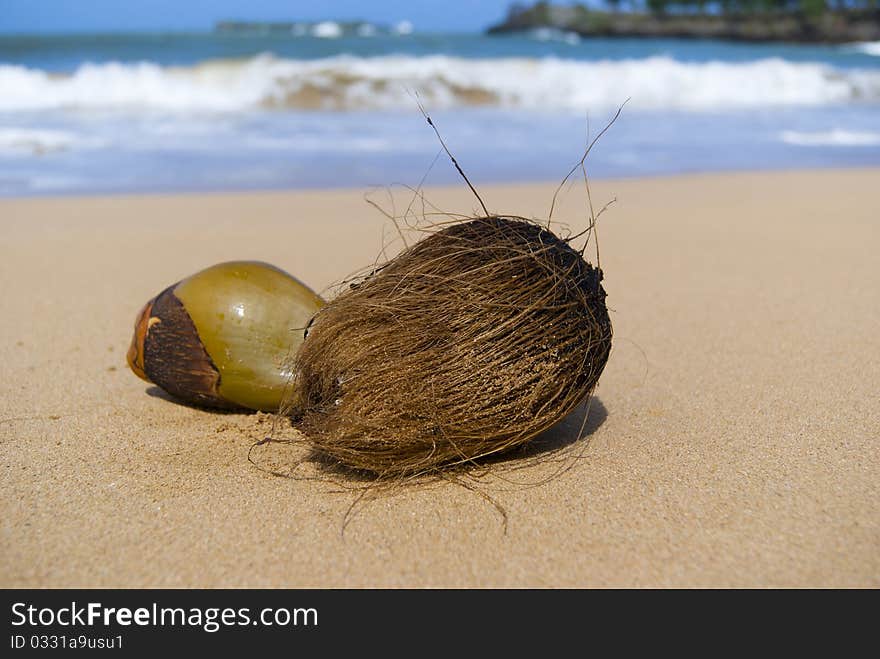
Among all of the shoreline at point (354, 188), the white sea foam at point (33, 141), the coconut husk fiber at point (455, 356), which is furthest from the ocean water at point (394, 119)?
the coconut husk fiber at point (455, 356)

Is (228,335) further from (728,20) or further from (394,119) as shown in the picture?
(728,20)

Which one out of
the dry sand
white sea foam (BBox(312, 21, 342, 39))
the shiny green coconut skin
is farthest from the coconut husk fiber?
white sea foam (BBox(312, 21, 342, 39))

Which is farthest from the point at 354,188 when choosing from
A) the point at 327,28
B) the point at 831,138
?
the point at 327,28

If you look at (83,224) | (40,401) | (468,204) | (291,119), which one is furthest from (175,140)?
(40,401)

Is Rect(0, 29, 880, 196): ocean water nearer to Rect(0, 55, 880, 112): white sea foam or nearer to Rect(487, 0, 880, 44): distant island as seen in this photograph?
Rect(0, 55, 880, 112): white sea foam

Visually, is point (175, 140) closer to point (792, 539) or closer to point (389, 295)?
point (389, 295)

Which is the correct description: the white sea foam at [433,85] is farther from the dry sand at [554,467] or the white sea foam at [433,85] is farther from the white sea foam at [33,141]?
the dry sand at [554,467]
